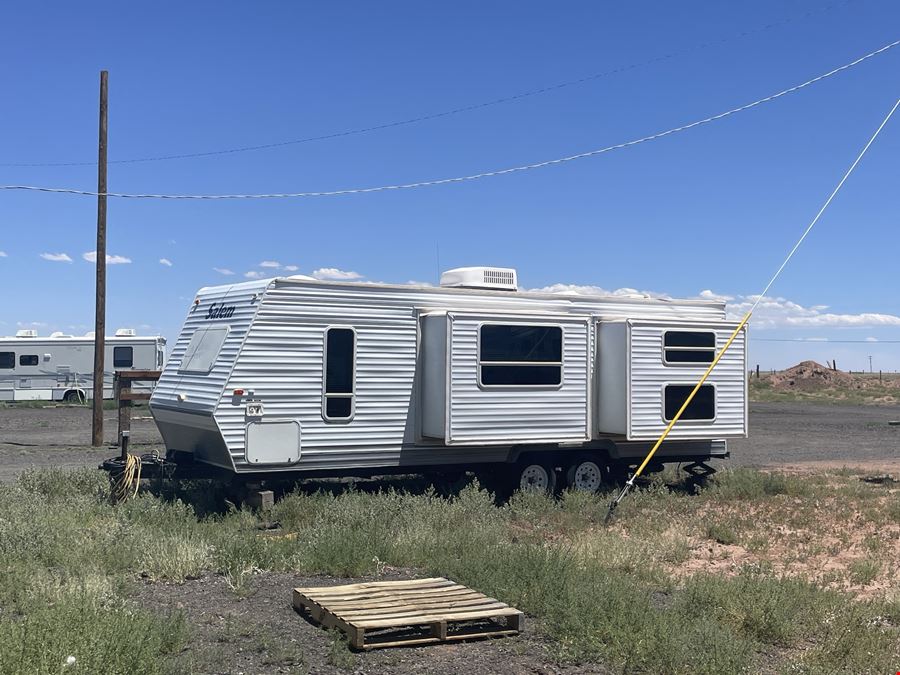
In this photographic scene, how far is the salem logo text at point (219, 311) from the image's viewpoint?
38.1 feet

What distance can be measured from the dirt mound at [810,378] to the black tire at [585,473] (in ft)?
158

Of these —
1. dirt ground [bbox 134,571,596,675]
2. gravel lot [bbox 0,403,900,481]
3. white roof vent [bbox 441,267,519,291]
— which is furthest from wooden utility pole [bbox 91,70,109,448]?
dirt ground [bbox 134,571,596,675]

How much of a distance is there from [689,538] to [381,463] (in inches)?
148

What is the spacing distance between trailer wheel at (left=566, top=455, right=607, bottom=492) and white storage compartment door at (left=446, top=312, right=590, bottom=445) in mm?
549

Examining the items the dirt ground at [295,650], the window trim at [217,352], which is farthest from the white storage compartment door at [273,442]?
the dirt ground at [295,650]

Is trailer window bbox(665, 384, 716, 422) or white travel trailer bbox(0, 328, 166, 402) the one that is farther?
white travel trailer bbox(0, 328, 166, 402)

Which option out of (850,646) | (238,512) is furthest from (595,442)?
(850,646)

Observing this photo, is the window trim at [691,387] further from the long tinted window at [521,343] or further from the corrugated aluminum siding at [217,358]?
the corrugated aluminum siding at [217,358]

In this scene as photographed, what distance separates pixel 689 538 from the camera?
36.1 ft

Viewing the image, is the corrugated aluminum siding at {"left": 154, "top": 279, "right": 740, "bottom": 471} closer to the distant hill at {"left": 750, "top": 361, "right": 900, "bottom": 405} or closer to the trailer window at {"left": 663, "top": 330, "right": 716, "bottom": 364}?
the trailer window at {"left": 663, "top": 330, "right": 716, "bottom": 364}

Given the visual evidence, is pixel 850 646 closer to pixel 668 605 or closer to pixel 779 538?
pixel 668 605

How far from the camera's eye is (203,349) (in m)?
11.8

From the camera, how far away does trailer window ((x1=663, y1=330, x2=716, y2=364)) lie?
44.5 feet

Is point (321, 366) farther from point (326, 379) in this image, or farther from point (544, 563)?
point (544, 563)
